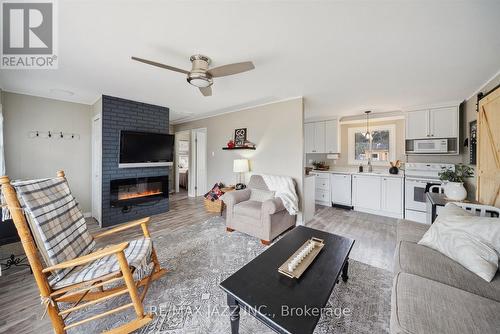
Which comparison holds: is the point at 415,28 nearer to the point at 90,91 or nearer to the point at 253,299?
the point at 253,299

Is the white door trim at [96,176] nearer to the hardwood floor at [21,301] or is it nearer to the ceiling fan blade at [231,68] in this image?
the hardwood floor at [21,301]

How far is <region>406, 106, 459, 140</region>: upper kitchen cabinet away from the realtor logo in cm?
544

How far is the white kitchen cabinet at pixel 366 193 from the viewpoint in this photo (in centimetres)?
408

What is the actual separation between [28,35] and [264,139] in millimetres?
3291

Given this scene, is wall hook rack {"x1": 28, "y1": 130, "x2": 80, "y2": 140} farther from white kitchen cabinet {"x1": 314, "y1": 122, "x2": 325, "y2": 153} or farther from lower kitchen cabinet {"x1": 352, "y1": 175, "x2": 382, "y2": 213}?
lower kitchen cabinet {"x1": 352, "y1": 175, "x2": 382, "y2": 213}

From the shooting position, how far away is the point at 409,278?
1.21 m

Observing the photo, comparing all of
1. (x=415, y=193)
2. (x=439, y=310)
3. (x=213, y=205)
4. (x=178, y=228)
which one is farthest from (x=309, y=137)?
(x=439, y=310)

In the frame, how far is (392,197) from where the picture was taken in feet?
12.8

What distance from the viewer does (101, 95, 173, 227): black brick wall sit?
3.30 metres

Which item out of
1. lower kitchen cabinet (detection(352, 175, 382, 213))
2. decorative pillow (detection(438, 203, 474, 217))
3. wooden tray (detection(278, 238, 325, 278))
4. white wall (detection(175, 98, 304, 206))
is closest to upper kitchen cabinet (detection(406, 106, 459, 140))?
lower kitchen cabinet (detection(352, 175, 382, 213))

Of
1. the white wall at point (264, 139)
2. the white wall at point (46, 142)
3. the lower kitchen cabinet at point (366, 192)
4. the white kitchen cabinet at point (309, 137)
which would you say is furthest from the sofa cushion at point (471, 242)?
the white wall at point (46, 142)

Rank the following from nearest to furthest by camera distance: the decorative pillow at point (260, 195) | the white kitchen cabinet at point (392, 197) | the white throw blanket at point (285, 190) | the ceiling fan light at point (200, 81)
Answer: the ceiling fan light at point (200, 81) → the white throw blanket at point (285, 190) → the decorative pillow at point (260, 195) → the white kitchen cabinet at point (392, 197)

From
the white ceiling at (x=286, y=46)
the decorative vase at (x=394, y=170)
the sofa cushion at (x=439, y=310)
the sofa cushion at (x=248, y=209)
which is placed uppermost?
the white ceiling at (x=286, y=46)

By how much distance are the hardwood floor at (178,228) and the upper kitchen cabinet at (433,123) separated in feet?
6.17
